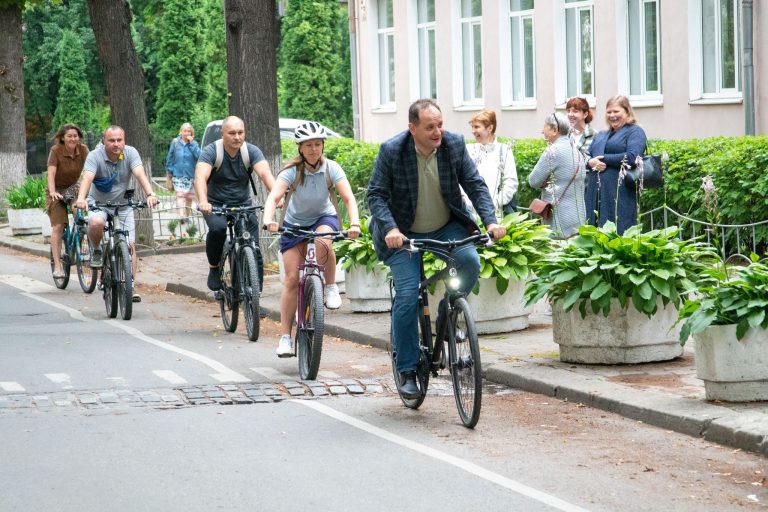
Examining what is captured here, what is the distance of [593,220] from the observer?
13.0m

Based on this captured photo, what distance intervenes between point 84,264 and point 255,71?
3.14 metres

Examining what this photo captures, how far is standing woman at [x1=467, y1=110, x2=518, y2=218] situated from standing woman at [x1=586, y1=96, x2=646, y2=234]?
0.70m

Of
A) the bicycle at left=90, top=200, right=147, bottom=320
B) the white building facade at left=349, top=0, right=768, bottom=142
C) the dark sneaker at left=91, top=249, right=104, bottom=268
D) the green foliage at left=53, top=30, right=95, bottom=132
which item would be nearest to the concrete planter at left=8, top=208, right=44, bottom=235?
the white building facade at left=349, top=0, right=768, bottom=142

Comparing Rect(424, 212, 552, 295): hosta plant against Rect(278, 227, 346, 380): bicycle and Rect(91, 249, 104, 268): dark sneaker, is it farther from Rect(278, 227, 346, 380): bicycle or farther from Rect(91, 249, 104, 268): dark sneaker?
Rect(91, 249, 104, 268): dark sneaker

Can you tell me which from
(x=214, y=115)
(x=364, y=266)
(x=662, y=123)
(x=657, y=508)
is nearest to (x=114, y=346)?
(x=364, y=266)

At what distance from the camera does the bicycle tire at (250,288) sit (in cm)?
1190

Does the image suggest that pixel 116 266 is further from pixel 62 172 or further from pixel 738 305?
pixel 738 305

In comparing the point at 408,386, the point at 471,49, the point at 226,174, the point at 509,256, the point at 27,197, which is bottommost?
the point at 408,386

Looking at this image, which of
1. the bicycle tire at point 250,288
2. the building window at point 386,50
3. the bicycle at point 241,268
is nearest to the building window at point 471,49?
the building window at point 386,50

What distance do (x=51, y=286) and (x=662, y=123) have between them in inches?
356

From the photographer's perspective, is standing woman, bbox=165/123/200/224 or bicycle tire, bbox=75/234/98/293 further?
standing woman, bbox=165/123/200/224

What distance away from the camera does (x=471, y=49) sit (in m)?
27.2

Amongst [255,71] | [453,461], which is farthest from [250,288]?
[255,71]

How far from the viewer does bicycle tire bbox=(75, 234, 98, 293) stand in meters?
16.5
